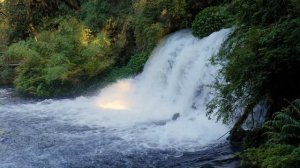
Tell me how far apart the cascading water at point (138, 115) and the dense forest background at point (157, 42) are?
64 cm

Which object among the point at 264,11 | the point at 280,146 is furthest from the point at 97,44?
the point at 280,146

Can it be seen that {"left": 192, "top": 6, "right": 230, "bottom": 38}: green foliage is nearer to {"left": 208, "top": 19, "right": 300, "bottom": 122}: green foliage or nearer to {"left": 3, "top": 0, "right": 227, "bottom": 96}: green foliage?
{"left": 3, "top": 0, "right": 227, "bottom": 96}: green foliage

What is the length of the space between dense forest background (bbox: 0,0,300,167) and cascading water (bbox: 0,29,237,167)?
2.09 ft

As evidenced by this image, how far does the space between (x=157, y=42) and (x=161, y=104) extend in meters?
2.71

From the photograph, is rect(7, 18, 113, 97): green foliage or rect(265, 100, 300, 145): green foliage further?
rect(7, 18, 113, 97): green foliage

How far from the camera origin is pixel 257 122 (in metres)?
9.25

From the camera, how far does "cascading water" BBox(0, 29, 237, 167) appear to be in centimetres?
991

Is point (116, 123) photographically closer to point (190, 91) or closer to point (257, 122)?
point (190, 91)

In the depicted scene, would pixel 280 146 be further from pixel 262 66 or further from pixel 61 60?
pixel 61 60

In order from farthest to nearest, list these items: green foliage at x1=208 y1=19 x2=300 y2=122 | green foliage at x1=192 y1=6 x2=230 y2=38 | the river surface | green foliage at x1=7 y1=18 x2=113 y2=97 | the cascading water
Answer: green foliage at x1=7 y1=18 x2=113 y2=97 < green foliage at x1=192 y1=6 x2=230 y2=38 < the cascading water < the river surface < green foliage at x1=208 y1=19 x2=300 y2=122

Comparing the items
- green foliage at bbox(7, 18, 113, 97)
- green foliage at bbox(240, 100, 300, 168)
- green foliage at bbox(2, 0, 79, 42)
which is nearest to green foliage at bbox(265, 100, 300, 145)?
green foliage at bbox(240, 100, 300, 168)

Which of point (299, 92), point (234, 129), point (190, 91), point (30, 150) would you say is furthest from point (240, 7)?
point (30, 150)

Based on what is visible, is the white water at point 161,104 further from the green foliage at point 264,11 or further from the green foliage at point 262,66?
the green foliage at point 264,11

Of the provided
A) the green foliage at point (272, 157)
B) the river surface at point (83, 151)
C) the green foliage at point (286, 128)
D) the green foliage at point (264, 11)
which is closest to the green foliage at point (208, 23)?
the river surface at point (83, 151)
